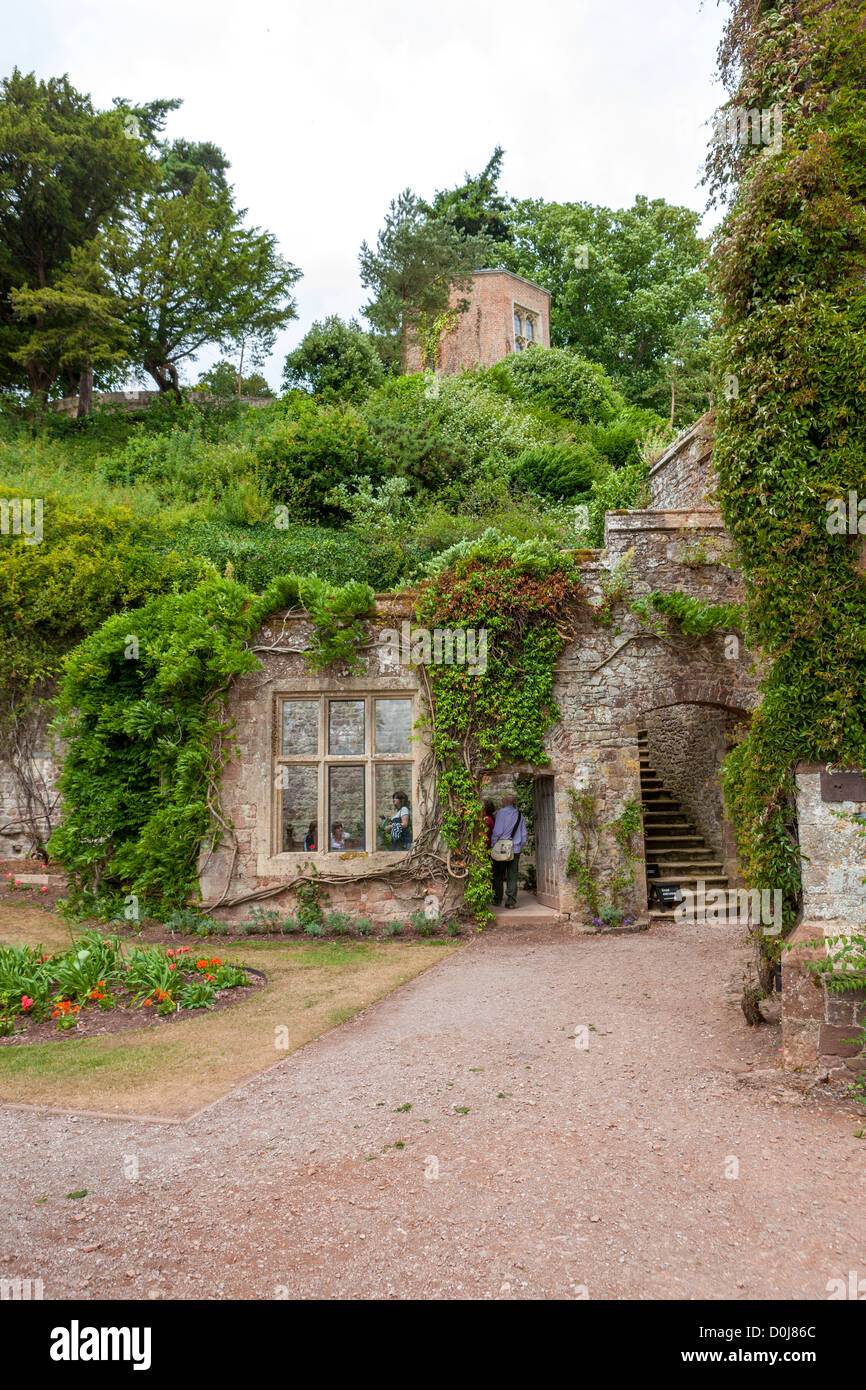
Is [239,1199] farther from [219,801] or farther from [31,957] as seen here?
[219,801]

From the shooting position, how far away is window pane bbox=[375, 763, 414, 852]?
1049cm

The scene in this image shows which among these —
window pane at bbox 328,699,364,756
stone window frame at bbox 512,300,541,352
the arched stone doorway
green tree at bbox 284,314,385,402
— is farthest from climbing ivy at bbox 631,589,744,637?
stone window frame at bbox 512,300,541,352

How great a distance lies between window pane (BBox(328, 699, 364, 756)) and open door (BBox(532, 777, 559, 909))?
2.60 meters

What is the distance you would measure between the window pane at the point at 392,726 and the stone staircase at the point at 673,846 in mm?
3764

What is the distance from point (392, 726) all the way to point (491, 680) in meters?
1.43

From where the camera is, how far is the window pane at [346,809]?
10.5 metres

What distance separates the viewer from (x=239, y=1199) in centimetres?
386

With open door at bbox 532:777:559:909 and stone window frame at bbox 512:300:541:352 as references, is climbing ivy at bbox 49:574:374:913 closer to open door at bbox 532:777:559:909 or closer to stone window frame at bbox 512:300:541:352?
open door at bbox 532:777:559:909

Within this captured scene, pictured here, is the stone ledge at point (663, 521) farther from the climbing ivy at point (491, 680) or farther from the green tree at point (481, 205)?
the green tree at point (481, 205)

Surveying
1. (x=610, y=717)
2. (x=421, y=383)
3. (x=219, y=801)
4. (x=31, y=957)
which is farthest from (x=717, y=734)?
(x=421, y=383)

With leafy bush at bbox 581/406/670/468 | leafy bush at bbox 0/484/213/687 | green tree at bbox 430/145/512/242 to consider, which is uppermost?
green tree at bbox 430/145/512/242

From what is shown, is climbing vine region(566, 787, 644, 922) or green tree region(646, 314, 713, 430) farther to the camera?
green tree region(646, 314, 713, 430)

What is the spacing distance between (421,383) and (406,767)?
12856mm

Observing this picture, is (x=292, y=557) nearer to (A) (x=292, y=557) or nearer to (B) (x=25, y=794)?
(A) (x=292, y=557)
